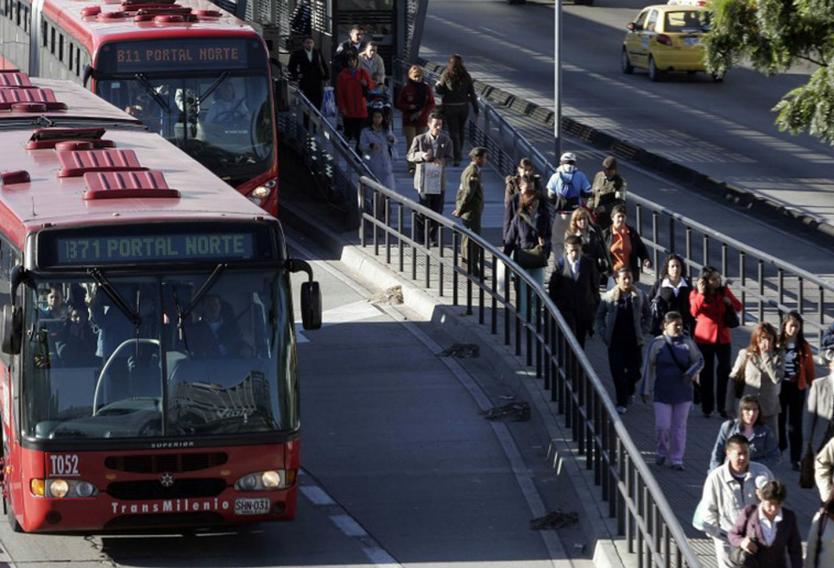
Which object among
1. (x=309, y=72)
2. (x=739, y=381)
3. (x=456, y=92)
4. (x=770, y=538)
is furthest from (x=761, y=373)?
(x=309, y=72)

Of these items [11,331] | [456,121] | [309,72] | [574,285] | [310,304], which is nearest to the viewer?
[11,331]

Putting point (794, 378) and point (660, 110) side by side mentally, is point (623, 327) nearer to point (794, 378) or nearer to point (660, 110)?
point (794, 378)

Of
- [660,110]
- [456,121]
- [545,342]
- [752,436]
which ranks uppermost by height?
[752,436]

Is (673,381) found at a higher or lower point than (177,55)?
lower

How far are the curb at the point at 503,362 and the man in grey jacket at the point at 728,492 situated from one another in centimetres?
80

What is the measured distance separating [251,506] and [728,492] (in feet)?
11.1

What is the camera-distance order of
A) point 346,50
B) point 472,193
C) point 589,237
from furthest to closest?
point 346,50
point 472,193
point 589,237

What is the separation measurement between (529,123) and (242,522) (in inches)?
995

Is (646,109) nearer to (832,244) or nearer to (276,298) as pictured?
(832,244)

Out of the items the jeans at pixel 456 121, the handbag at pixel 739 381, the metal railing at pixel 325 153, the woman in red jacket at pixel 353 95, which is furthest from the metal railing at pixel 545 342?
the jeans at pixel 456 121

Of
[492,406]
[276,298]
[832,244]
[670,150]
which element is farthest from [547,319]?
[670,150]

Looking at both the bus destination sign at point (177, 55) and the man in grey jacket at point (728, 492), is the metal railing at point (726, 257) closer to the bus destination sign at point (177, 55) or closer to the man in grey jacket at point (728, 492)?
the bus destination sign at point (177, 55)

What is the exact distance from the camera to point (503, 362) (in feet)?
66.0

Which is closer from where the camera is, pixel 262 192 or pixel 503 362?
pixel 503 362
